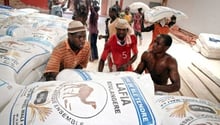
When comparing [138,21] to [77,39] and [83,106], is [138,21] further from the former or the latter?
[83,106]

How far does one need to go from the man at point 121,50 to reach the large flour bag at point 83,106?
3.41ft

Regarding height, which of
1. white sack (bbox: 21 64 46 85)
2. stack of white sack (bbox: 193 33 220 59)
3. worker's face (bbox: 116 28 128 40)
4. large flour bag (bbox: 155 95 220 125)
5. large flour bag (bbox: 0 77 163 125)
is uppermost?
worker's face (bbox: 116 28 128 40)

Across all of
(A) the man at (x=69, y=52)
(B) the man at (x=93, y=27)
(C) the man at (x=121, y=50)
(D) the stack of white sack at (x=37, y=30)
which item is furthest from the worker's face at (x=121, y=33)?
(B) the man at (x=93, y=27)

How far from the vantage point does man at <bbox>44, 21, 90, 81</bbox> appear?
154 cm

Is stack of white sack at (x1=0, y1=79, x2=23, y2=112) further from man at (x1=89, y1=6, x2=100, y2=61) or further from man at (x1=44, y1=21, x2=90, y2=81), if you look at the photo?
man at (x1=89, y1=6, x2=100, y2=61)

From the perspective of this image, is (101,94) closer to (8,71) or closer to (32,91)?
(32,91)

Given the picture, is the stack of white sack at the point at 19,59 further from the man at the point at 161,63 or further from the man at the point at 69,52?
the man at the point at 161,63

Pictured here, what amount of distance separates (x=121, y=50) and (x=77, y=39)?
0.66 meters

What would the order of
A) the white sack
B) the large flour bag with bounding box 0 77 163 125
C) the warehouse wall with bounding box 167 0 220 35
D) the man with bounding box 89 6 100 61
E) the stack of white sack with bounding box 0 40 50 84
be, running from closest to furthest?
the large flour bag with bounding box 0 77 163 125 < the stack of white sack with bounding box 0 40 50 84 < the white sack < the man with bounding box 89 6 100 61 < the warehouse wall with bounding box 167 0 220 35

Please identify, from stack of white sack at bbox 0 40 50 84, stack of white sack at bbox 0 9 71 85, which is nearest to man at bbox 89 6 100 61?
stack of white sack at bbox 0 9 71 85

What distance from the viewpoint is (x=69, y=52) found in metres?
A: 1.62

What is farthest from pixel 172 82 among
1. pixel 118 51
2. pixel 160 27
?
pixel 160 27

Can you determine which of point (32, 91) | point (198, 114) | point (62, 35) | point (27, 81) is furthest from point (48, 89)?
point (62, 35)

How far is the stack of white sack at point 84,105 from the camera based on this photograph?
93cm
